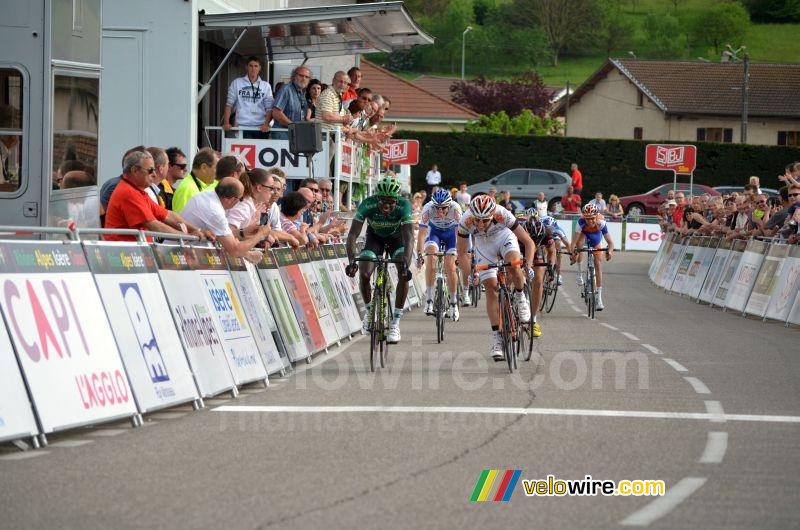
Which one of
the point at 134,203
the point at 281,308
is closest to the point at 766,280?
the point at 281,308

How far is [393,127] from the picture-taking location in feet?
93.7

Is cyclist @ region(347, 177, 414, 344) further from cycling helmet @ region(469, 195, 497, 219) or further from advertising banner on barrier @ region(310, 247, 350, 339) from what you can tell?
advertising banner on barrier @ region(310, 247, 350, 339)

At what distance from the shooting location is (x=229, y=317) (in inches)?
472

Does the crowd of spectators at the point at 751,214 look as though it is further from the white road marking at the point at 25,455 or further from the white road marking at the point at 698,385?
the white road marking at the point at 25,455

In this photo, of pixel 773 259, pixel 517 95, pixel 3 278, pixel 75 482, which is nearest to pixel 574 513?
pixel 75 482

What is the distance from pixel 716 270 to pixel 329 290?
12239mm

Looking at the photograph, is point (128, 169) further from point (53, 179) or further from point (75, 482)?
point (75, 482)

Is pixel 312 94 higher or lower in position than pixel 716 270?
higher

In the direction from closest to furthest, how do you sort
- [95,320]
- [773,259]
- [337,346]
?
[95,320], [337,346], [773,259]

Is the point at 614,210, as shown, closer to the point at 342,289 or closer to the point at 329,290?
the point at 342,289

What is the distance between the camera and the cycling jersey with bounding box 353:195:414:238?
15.4 m

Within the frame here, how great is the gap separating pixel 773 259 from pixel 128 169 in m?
13.3

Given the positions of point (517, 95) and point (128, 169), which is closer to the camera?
point (128, 169)

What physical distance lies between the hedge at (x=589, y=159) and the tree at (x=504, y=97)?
36506 millimetres
